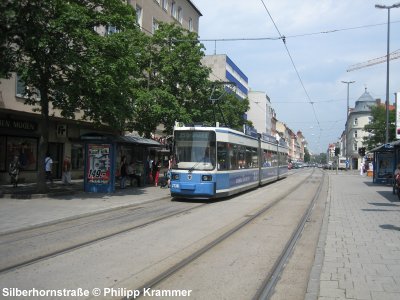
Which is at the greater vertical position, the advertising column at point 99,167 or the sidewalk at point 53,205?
the advertising column at point 99,167

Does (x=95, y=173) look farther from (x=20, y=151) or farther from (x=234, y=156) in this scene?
(x=20, y=151)

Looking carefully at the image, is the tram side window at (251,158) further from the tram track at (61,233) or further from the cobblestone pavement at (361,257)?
the cobblestone pavement at (361,257)

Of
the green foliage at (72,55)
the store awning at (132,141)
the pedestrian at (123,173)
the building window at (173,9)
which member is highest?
the building window at (173,9)

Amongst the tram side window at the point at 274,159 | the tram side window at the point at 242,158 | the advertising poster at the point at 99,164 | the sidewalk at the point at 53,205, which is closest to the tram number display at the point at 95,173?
the advertising poster at the point at 99,164

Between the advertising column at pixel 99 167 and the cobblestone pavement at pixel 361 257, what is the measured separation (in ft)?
33.9

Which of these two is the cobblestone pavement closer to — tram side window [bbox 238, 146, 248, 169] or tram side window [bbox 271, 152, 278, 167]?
tram side window [bbox 238, 146, 248, 169]

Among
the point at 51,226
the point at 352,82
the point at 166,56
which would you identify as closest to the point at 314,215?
the point at 51,226

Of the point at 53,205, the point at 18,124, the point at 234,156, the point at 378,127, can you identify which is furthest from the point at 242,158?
the point at 378,127

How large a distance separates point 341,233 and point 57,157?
21491mm

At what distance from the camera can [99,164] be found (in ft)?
67.4

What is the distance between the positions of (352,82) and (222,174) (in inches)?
2060

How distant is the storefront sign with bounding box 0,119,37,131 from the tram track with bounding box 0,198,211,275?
35.6 ft

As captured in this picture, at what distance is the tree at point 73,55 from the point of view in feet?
51.5

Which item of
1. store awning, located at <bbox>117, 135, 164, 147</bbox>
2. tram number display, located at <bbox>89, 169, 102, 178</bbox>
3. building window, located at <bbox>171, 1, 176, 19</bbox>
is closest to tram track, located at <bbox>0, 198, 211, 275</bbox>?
tram number display, located at <bbox>89, 169, 102, 178</bbox>
